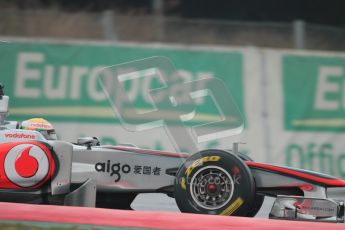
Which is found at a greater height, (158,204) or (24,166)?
(24,166)

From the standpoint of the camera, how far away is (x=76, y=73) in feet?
39.8

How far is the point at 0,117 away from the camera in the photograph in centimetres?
774

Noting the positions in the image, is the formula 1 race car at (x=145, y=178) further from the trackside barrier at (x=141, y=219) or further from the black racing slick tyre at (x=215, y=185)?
the trackside barrier at (x=141, y=219)

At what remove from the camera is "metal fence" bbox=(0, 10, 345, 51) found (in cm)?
1331

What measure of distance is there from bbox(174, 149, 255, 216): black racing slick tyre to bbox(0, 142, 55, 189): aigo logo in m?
1.17

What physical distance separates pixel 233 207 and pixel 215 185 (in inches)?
10.3

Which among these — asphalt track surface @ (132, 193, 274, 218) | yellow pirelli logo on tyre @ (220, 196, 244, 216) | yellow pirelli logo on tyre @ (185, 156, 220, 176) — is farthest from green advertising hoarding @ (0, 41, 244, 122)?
yellow pirelli logo on tyre @ (220, 196, 244, 216)

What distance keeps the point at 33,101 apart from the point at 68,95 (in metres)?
0.51

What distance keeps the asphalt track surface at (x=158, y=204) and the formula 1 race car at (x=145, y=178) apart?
3.88 feet

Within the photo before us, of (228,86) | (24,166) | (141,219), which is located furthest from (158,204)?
(141,219)

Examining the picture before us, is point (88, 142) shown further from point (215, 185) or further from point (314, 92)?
point (314, 92)

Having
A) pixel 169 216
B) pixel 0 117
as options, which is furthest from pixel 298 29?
pixel 169 216

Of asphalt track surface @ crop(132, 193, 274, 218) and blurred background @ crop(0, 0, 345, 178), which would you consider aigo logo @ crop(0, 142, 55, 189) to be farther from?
blurred background @ crop(0, 0, 345, 178)

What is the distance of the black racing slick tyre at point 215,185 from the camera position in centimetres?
704
